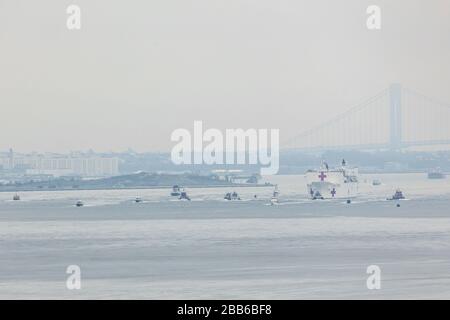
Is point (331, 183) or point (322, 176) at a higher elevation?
point (322, 176)

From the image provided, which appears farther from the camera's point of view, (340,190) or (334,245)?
(340,190)

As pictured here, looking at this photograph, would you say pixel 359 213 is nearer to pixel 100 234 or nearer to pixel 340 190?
pixel 100 234

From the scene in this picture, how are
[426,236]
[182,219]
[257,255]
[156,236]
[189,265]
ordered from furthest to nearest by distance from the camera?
1. [182,219]
2. [156,236]
3. [426,236]
4. [257,255]
5. [189,265]

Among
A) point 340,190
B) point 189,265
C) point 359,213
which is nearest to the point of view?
point 189,265

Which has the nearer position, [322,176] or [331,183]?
[322,176]

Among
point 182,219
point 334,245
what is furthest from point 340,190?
point 334,245

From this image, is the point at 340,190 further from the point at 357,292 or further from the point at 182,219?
the point at 357,292
